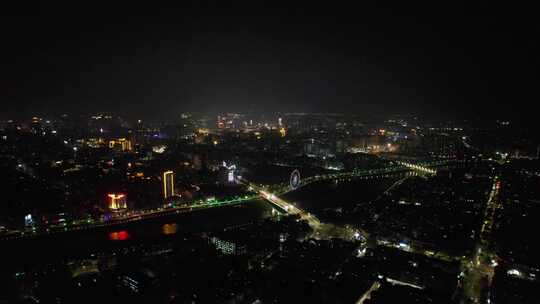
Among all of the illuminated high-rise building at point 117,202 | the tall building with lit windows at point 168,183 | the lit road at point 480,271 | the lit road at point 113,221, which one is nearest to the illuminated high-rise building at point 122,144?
the tall building with lit windows at point 168,183

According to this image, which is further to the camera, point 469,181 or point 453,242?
point 469,181

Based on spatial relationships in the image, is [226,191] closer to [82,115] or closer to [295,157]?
[295,157]

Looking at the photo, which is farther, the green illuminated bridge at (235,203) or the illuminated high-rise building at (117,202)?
the illuminated high-rise building at (117,202)

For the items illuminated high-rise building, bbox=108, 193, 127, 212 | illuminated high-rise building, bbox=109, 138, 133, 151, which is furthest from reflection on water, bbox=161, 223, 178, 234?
illuminated high-rise building, bbox=109, 138, 133, 151

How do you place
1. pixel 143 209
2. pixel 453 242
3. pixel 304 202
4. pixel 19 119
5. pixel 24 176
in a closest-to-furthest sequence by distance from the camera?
pixel 453 242 < pixel 143 209 < pixel 304 202 < pixel 24 176 < pixel 19 119

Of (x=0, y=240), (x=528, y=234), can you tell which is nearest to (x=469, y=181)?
(x=528, y=234)

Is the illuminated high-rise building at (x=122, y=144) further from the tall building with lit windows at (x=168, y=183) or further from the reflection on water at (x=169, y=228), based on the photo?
Result: the reflection on water at (x=169, y=228)

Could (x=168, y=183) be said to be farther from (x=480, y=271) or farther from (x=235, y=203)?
(x=480, y=271)
